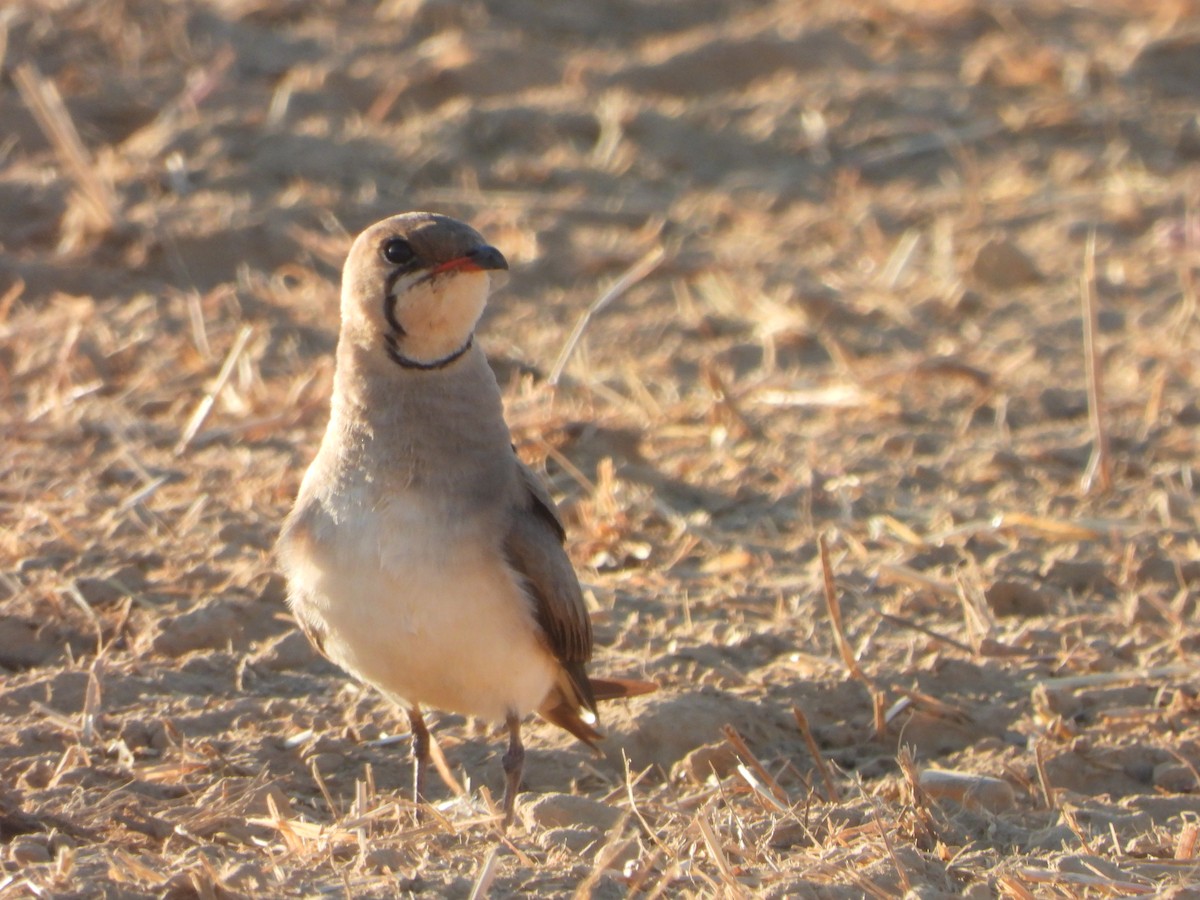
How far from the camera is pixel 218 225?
343 inches

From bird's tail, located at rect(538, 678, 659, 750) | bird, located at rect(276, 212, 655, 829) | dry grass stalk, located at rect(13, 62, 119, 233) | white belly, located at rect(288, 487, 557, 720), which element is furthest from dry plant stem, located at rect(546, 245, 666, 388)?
white belly, located at rect(288, 487, 557, 720)

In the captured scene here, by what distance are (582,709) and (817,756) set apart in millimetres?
663

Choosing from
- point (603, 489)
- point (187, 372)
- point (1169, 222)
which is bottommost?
point (1169, 222)

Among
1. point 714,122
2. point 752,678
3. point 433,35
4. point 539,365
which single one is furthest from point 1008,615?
point 433,35

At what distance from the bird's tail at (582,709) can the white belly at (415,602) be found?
43cm

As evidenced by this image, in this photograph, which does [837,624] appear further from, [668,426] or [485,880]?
[668,426]

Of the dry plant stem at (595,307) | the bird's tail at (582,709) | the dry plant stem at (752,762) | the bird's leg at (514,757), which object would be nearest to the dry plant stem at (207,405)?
the dry plant stem at (595,307)

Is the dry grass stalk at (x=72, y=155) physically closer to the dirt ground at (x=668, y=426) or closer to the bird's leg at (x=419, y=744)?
the dirt ground at (x=668, y=426)

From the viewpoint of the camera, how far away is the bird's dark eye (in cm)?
485

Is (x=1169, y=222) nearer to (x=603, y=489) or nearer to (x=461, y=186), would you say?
(x=461, y=186)

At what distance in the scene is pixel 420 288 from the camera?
4848 mm

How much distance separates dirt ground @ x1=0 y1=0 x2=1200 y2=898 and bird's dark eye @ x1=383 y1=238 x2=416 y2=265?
1338 mm

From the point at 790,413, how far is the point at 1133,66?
495 cm

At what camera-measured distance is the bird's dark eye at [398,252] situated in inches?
191
